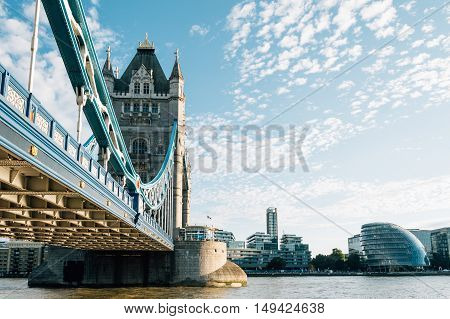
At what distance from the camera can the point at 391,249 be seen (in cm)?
14688

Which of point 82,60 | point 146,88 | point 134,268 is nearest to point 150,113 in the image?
point 146,88

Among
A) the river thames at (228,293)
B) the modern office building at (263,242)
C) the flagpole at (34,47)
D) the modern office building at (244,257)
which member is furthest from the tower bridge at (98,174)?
the modern office building at (263,242)

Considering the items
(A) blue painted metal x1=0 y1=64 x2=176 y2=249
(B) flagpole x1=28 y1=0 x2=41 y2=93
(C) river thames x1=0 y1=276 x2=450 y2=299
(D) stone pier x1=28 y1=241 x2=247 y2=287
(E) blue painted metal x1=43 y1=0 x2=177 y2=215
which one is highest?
(E) blue painted metal x1=43 y1=0 x2=177 y2=215

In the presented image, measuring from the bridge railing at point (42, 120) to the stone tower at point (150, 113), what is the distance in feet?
155

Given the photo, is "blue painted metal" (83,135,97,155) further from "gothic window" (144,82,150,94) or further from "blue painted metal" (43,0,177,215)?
"gothic window" (144,82,150,94)

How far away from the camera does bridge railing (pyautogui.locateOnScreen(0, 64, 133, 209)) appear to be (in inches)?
443

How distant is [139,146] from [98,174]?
164ft

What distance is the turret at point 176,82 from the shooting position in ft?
240

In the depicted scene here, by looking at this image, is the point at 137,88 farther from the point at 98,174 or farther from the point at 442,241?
the point at 442,241

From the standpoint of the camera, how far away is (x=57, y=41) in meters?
18.3

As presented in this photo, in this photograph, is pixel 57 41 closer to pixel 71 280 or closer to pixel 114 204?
pixel 114 204

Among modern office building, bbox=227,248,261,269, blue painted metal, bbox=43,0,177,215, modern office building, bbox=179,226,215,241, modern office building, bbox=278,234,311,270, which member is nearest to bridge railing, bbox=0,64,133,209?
blue painted metal, bbox=43,0,177,215

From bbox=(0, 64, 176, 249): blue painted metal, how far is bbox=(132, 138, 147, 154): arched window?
156 feet
